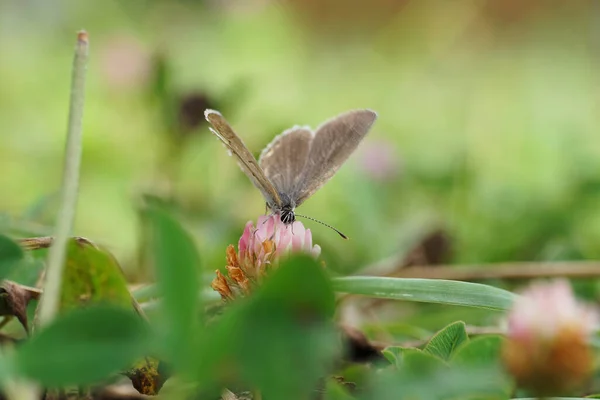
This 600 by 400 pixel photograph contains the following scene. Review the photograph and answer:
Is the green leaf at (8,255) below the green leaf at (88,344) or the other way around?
the other way around

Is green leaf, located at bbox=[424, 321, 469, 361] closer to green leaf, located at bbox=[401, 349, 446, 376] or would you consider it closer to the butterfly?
green leaf, located at bbox=[401, 349, 446, 376]

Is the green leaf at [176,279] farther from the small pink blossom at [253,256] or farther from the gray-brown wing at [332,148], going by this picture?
the gray-brown wing at [332,148]

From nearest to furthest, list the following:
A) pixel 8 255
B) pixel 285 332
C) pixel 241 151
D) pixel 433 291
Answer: pixel 285 332, pixel 8 255, pixel 433 291, pixel 241 151

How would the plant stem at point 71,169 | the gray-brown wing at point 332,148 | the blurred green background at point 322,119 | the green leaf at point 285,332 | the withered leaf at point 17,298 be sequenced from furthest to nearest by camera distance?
the blurred green background at point 322,119
the gray-brown wing at point 332,148
the withered leaf at point 17,298
the plant stem at point 71,169
the green leaf at point 285,332

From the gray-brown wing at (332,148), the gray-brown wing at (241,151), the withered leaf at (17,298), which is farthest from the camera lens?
the gray-brown wing at (332,148)

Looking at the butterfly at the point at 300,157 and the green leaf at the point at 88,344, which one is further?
the butterfly at the point at 300,157

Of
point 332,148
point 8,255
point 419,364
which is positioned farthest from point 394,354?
point 332,148

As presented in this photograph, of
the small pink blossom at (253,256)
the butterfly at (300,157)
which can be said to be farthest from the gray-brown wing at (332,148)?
the small pink blossom at (253,256)

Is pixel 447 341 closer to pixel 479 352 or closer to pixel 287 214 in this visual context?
pixel 479 352
